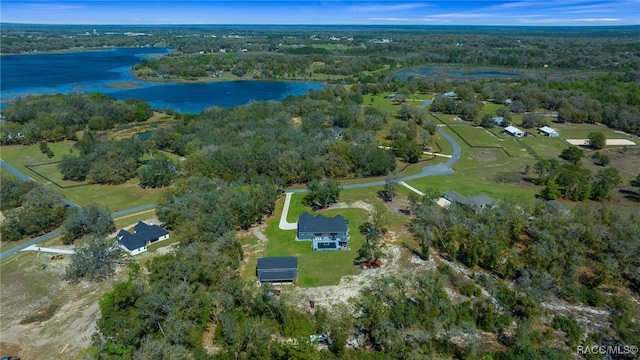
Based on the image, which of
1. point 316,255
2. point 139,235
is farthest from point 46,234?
point 316,255

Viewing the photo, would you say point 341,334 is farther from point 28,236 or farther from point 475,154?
point 475,154

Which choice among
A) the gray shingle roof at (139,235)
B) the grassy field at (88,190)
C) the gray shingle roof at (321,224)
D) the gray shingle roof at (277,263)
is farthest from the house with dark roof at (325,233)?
the grassy field at (88,190)

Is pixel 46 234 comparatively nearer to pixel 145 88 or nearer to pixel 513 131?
pixel 513 131

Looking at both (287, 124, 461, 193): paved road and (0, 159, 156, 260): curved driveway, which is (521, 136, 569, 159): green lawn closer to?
(287, 124, 461, 193): paved road

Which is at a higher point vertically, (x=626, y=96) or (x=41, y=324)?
(x=626, y=96)

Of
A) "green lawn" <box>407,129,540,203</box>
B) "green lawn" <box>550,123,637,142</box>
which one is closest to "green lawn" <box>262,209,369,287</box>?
"green lawn" <box>407,129,540,203</box>

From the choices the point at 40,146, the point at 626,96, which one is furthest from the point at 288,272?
the point at 626,96

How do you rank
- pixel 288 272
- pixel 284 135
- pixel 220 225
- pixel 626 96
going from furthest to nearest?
pixel 626 96 → pixel 284 135 → pixel 220 225 → pixel 288 272
